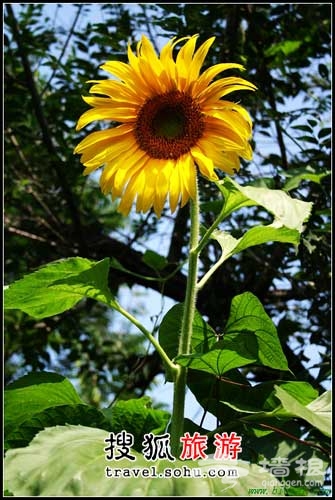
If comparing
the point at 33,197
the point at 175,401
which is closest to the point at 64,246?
the point at 33,197

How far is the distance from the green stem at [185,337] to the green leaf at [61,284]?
120 mm

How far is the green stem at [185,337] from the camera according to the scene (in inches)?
41.5

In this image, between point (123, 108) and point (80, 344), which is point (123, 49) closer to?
point (123, 108)

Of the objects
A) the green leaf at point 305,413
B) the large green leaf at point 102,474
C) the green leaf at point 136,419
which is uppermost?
the green leaf at point 136,419

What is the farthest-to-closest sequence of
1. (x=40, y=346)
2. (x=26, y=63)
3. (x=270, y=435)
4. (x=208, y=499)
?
1. (x=40, y=346)
2. (x=26, y=63)
3. (x=270, y=435)
4. (x=208, y=499)

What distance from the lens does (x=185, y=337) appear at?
109 cm

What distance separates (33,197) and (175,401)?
197 cm

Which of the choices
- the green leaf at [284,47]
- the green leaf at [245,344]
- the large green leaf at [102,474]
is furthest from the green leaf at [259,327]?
the green leaf at [284,47]

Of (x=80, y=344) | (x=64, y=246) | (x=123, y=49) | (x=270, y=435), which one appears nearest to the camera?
(x=270, y=435)

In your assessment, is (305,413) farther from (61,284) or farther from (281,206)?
(61,284)

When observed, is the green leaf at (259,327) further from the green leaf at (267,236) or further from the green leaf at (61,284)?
the green leaf at (61,284)

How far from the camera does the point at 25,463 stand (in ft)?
2.95

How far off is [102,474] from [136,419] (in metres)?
0.23

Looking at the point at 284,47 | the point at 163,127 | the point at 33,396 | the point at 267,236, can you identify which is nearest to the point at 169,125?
the point at 163,127
